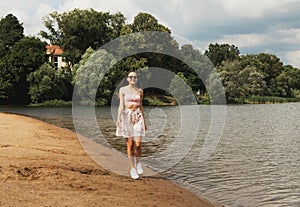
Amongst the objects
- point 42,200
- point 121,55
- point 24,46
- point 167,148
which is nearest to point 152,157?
point 167,148

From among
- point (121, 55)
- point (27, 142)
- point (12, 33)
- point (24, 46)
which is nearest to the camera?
point (27, 142)

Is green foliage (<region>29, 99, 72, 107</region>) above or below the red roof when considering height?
below

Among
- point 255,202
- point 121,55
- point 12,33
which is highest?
point 12,33

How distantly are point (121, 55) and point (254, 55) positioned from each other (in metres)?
90.0

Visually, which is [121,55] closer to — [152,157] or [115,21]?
[115,21]

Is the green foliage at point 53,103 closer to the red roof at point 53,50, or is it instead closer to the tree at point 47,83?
the tree at point 47,83

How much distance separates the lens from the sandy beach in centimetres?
732

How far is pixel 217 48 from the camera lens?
429 feet

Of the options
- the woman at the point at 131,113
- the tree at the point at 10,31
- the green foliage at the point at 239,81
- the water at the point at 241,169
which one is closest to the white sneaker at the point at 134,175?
the woman at the point at 131,113

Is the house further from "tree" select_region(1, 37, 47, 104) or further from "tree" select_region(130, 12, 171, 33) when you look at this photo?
"tree" select_region(130, 12, 171, 33)

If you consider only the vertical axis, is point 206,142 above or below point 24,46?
below

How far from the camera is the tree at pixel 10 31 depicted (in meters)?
81.8

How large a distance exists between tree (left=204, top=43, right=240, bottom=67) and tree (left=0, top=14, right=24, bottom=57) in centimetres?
6128

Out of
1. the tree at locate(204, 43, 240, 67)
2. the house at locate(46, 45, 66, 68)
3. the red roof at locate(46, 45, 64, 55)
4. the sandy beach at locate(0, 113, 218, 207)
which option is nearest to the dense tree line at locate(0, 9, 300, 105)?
the red roof at locate(46, 45, 64, 55)
